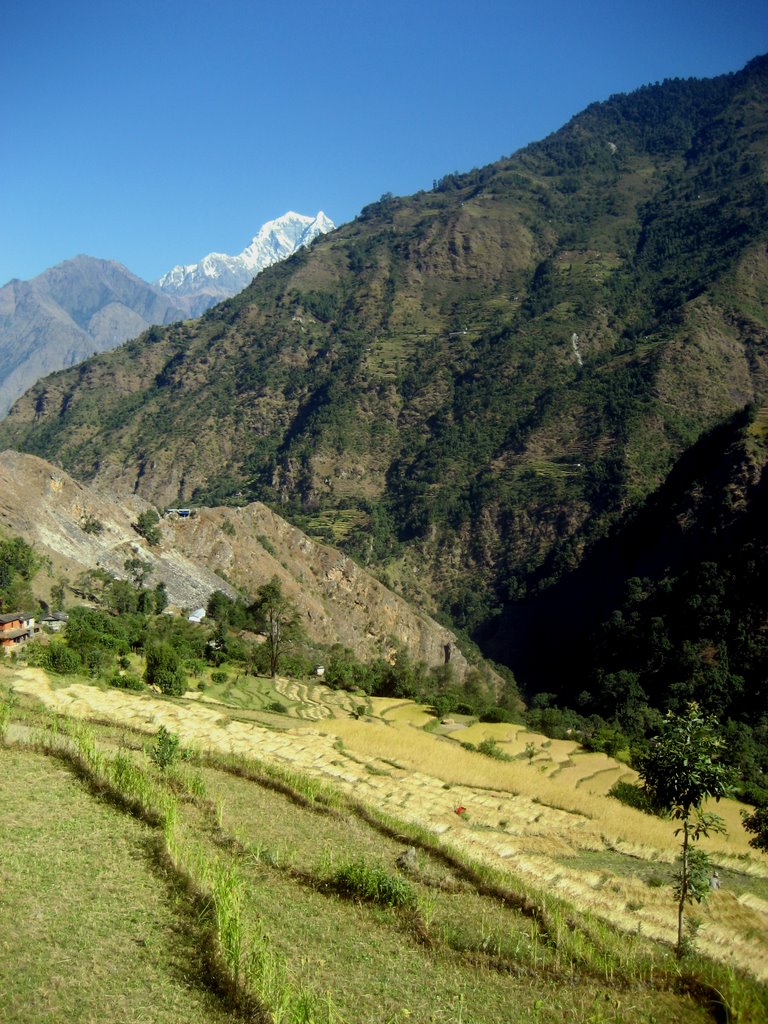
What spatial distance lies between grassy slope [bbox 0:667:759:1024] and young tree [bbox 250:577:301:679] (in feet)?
135

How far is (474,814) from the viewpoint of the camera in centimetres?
2386

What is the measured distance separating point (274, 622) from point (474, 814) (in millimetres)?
41755

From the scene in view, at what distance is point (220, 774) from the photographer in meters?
21.5

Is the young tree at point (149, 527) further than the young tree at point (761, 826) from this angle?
Yes

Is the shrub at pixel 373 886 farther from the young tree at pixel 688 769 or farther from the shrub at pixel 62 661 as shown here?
the shrub at pixel 62 661

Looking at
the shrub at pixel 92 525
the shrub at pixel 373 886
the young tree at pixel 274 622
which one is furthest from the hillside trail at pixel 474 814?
the shrub at pixel 92 525

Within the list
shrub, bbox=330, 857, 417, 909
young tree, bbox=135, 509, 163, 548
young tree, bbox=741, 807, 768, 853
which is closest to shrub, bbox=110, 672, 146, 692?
shrub, bbox=330, 857, 417, 909

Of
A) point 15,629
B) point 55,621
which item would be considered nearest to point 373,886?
point 15,629

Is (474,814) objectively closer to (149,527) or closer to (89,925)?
(89,925)

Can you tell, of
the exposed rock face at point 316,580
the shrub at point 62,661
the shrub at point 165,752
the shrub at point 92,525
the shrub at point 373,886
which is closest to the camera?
the shrub at point 373,886

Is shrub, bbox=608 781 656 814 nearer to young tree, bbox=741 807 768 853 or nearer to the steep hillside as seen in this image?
young tree, bbox=741 807 768 853

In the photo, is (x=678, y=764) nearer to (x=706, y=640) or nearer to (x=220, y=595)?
(x=220, y=595)

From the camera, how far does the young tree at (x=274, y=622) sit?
2269 inches

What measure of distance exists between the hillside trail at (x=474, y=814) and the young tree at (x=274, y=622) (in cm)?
1994
